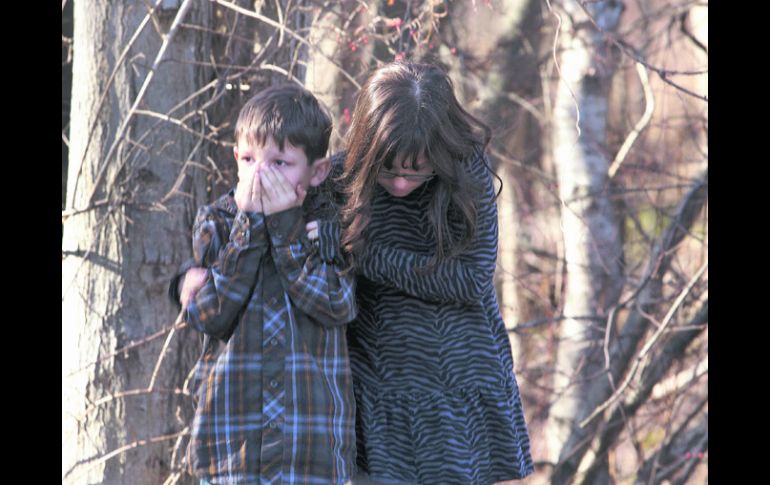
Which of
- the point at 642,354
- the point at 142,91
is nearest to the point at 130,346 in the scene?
the point at 142,91

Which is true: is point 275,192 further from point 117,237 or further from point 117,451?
point 117,451

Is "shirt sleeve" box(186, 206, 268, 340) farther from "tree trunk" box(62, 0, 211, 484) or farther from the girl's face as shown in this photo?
"tree trunk" box(62, 0, 211, 484)

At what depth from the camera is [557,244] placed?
609cm

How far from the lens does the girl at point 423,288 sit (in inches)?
87.4

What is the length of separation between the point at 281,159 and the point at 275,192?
0.28 ft

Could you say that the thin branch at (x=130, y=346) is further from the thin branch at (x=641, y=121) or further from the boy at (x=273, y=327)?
the thin branch at (x=641, y=121)

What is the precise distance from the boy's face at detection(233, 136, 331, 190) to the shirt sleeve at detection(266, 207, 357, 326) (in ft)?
0.29

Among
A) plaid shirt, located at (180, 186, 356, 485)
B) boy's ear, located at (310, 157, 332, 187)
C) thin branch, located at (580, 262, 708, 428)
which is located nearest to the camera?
plaid shirt, located at (180, 186, 356, 485)

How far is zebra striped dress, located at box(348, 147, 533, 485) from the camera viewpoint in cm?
228

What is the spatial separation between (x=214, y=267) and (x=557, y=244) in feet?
13.6

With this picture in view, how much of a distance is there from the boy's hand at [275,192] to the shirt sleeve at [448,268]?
0.78ft

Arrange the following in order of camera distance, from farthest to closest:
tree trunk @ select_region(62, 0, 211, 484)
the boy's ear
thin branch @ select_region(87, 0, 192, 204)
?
tree trunk @ select_region(62, 0, 211, 484)
thin branch @ select_region(87, 0, 192, 204)
the boy's ear

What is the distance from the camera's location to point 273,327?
2.21m

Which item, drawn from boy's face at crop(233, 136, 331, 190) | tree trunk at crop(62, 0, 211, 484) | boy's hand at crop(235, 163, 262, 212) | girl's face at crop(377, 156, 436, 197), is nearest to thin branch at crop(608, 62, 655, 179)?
tree trunk at crop(62, 0, 211, 484)
